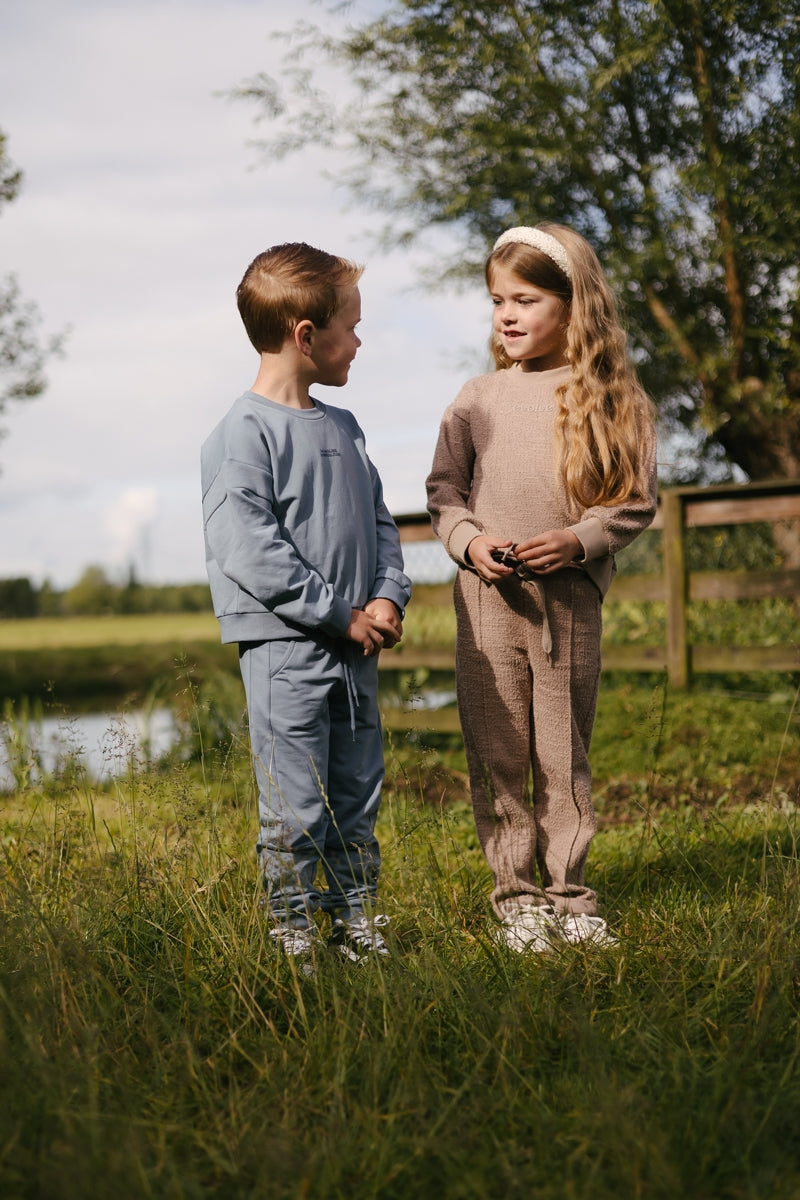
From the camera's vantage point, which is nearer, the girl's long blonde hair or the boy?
the boy

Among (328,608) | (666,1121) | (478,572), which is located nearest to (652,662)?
(478,572)

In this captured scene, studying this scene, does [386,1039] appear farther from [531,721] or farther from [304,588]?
[531,721]

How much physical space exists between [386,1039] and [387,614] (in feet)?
3.21

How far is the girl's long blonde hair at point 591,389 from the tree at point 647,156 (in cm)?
597

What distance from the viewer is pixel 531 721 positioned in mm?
2795

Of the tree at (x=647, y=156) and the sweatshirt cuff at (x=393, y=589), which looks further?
the tree at (x=647, y=156)

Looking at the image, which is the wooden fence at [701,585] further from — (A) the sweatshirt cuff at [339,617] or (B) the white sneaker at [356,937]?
(A) the sweatshirt cuff at [339,617]

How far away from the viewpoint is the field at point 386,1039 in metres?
1.54

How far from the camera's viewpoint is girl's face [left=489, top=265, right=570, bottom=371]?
9.15 feet

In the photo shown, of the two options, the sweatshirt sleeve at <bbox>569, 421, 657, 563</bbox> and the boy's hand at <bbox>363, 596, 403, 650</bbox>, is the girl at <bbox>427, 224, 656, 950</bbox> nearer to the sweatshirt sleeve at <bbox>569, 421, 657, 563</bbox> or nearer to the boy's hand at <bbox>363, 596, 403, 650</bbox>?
the sweatshirt sleeve at <bbox>569, 421, 657, 563</bbox>

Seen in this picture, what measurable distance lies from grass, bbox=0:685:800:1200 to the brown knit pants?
0.55 feet

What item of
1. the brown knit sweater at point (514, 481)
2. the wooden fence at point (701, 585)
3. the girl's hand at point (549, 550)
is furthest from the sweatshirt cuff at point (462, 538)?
the wooden fence at point (701, 585)

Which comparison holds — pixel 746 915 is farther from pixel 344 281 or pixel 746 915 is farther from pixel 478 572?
pixel 344 281

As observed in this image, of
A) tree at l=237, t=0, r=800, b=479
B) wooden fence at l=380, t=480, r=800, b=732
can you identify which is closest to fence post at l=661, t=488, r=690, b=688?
wooden fence at l=380, t=480, r=800, b=732
